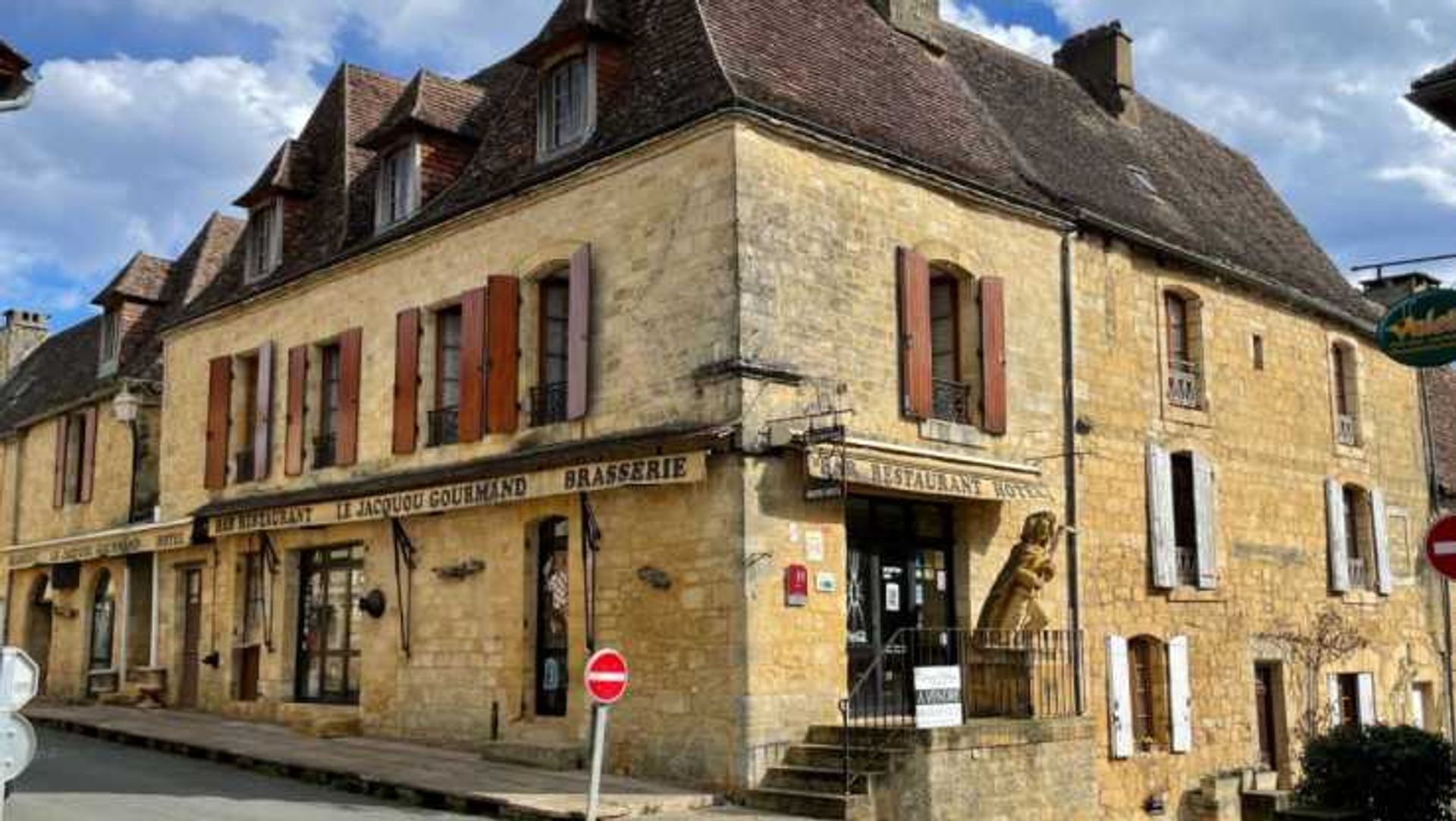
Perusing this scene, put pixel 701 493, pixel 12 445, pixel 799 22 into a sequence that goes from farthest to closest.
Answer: pixel 12 445, pixel 799 22, pixel 701 493

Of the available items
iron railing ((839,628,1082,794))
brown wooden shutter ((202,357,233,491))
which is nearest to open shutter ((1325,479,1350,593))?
iron railing ((839,628,1082,794))

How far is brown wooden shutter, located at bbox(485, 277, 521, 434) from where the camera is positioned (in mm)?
14734

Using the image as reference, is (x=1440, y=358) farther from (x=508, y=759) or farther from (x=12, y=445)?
(x=12, y=445)

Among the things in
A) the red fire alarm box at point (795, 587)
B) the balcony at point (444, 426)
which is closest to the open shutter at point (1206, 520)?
the red fire alarm box at point (795, 587)

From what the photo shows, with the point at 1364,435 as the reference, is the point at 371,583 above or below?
below

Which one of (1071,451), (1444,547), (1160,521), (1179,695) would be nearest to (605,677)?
(1444,547)

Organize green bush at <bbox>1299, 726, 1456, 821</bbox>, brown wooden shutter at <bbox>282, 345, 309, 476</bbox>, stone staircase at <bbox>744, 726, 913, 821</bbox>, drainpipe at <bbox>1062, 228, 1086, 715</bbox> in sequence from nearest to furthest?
1. green bush at <bbox>1299, 726, 1456, 821</bbox>
2. stone staircase at <bbox>744, 726, 913, 821</bbox>
3. drainpipe at <bbox>1062, 228, 1086, 715</bbox>
4. brown wooden shutter at <bbox>282, 345, 309, 476</bbox>

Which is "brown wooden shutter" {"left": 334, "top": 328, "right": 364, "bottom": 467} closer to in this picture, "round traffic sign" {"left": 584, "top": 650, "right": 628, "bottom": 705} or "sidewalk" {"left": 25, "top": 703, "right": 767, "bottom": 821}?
"sidewalk" {"left": 25, "top": 703, "right": 767, "bottom": 821}

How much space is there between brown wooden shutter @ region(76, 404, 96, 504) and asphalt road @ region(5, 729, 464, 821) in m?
9.48

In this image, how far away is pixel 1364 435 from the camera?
20.9 meters

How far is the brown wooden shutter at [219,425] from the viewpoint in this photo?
64.8 feet

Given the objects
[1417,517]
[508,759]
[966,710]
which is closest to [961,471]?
[966,710]

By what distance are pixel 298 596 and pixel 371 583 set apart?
7.16ft

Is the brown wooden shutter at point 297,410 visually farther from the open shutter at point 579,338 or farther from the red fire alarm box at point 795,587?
the red fire alarm box at point 795,587
